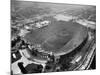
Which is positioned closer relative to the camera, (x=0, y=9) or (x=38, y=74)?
(x=0, y=9)

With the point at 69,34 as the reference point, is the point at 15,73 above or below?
below

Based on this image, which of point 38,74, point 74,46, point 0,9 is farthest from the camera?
point 74,46

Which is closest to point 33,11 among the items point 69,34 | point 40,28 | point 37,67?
point 40,28

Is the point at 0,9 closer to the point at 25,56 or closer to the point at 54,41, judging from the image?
the point at 25,56

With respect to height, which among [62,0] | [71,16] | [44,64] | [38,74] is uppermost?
[62,0]

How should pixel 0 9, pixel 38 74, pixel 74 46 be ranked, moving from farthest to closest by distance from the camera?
pixel 74 46 → pixel 38 74 → pixel 0 9
